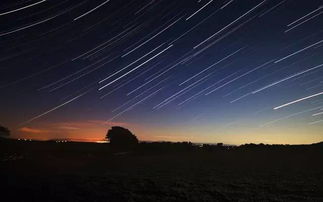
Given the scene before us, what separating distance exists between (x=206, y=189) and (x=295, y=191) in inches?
235

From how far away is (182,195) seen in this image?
2095cm

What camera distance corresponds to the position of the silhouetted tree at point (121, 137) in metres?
76.7

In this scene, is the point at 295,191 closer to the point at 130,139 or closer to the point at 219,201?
the point at 219,201

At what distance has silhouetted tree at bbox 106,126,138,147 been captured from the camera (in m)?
76.7

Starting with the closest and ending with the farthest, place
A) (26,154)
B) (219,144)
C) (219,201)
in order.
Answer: (219,201)
(26,154)
(219,144)

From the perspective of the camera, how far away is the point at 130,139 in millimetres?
77562

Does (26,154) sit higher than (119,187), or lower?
higher

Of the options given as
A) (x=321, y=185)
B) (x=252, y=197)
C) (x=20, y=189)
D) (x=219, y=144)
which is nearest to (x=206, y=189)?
(x=252, y=197)

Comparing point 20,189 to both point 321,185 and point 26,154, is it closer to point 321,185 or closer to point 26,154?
point 321,185

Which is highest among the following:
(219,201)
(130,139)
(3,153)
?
(130,139)

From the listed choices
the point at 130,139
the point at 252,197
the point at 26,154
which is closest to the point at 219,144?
the point at 130,139

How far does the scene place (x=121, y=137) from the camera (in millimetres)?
77562

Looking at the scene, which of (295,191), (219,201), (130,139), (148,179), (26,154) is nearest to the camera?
(219,201)

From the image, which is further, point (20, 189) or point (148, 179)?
point (148, 179)
